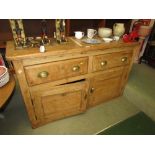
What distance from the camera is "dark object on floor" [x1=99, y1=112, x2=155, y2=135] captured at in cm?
125

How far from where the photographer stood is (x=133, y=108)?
157cm

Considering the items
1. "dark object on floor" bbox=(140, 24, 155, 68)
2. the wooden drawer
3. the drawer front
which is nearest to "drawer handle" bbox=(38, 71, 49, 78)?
the wooden drawer

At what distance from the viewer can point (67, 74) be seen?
1.08m

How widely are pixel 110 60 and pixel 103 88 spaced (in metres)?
0.36

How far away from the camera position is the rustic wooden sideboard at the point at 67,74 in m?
0.92

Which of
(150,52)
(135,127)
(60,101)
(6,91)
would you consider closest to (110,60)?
(60,101)

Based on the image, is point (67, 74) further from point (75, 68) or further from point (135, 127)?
point (135, 127)

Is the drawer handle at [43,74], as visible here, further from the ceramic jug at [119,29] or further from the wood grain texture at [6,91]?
the ceramic jug at [119,29]

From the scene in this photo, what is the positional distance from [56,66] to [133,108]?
1.15 meters

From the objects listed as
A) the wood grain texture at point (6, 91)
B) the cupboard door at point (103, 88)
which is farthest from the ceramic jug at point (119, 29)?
the wood grain texture at point (6, 91)

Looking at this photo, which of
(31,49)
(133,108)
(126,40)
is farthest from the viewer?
(133,108)
